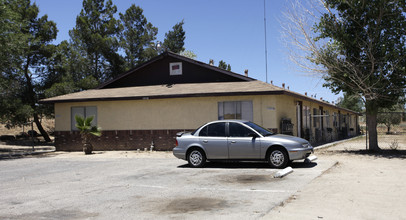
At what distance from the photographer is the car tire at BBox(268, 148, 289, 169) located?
37.9 feet

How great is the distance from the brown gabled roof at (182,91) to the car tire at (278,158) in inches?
239

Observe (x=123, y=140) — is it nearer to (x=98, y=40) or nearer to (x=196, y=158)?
(x=196, y=158)

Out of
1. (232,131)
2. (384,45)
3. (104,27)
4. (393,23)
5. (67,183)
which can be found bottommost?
(67,183)

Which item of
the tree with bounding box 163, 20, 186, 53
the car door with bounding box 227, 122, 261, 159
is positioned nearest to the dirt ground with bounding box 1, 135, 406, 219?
the car door with bounding box 227, 122, 261, 159

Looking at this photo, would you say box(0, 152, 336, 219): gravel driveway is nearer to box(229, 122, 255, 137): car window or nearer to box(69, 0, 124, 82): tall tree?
box(229, 122, 255, 137): car window

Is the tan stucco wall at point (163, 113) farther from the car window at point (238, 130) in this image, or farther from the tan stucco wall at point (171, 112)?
the car window at point (238, 130)

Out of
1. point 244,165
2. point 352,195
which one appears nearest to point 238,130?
point 244,165

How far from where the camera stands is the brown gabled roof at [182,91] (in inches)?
711

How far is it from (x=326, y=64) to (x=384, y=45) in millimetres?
2292

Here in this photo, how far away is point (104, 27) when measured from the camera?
37625 mm

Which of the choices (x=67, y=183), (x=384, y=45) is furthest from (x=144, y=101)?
(x=384, y=45)

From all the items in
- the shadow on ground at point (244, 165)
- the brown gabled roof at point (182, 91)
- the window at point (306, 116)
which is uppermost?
the brown gabled roof at point (182, 91)

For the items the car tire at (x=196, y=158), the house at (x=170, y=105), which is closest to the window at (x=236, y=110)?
the house at (x=170, y=105)

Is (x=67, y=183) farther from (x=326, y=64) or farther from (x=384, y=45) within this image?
(x=384, y=45)
